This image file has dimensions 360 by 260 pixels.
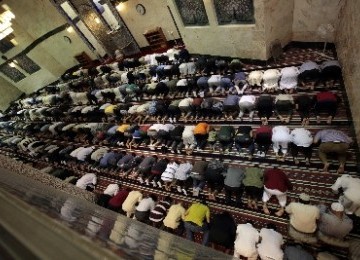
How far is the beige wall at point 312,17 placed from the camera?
7498mm

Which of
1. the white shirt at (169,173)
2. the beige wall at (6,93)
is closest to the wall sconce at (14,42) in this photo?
the beige wall at (6,93)

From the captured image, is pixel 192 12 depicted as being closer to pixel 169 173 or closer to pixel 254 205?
pixel 169 173

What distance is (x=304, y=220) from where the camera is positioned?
4.32 m

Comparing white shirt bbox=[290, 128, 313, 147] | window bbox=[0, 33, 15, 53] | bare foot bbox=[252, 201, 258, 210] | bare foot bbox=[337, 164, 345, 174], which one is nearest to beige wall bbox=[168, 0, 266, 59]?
white shirt bbox=[290, 128, 313, 147]

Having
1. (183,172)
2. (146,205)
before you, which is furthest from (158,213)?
(183,172)

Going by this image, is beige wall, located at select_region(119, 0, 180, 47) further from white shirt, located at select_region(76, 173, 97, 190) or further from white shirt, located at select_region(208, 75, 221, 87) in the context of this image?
white shirt, located at select_region(76, 173, 97, 190)

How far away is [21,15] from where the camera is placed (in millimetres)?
15047

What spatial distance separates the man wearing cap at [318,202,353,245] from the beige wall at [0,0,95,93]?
16126 millimetres

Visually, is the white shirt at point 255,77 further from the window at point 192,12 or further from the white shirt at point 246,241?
the white shirt at point 246,241

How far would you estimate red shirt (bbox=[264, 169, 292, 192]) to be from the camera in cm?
504

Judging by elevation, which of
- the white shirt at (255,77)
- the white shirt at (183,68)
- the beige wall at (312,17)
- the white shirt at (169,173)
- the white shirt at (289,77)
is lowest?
the white shirt at (169,173)

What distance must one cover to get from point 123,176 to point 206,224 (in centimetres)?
371

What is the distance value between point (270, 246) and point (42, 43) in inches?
672

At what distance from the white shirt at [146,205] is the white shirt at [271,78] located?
4.36 m
